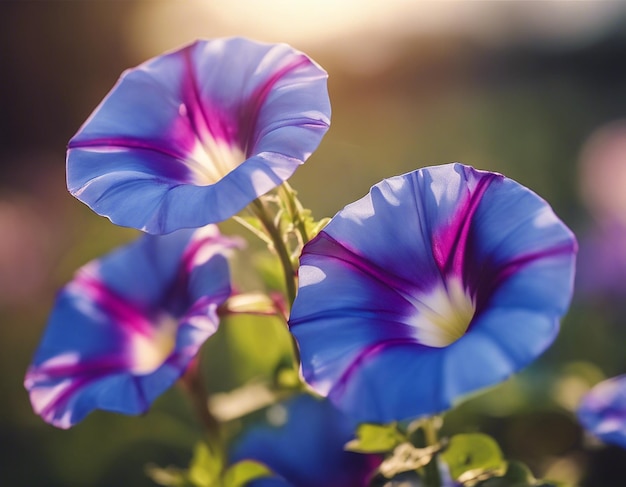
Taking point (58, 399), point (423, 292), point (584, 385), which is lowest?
point (584, 385)

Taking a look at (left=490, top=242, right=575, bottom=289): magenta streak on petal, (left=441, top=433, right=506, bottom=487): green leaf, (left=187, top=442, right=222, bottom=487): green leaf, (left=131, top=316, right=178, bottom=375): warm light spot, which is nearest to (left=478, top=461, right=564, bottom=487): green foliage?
(left=441, top=433, right=506, bottom=487): green leaf

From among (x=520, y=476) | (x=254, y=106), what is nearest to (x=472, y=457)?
(x=520, y=476)

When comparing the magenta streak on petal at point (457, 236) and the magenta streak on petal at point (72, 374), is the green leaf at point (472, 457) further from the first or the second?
the magenta streak on petal at point (72, 374)

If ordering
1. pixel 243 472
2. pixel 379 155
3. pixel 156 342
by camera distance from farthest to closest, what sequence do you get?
pixel 379 155 < pixel 156 342 < pixel 243 472

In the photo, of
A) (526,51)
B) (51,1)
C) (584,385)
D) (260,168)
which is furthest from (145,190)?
(526,51)

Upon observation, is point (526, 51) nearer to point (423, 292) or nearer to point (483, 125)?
point (483, 125)

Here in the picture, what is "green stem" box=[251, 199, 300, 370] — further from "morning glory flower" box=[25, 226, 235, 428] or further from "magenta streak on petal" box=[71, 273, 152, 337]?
"magenta streak on petal" box=[71, 273, 152, 337]

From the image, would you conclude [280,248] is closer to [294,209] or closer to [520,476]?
[294,209]
